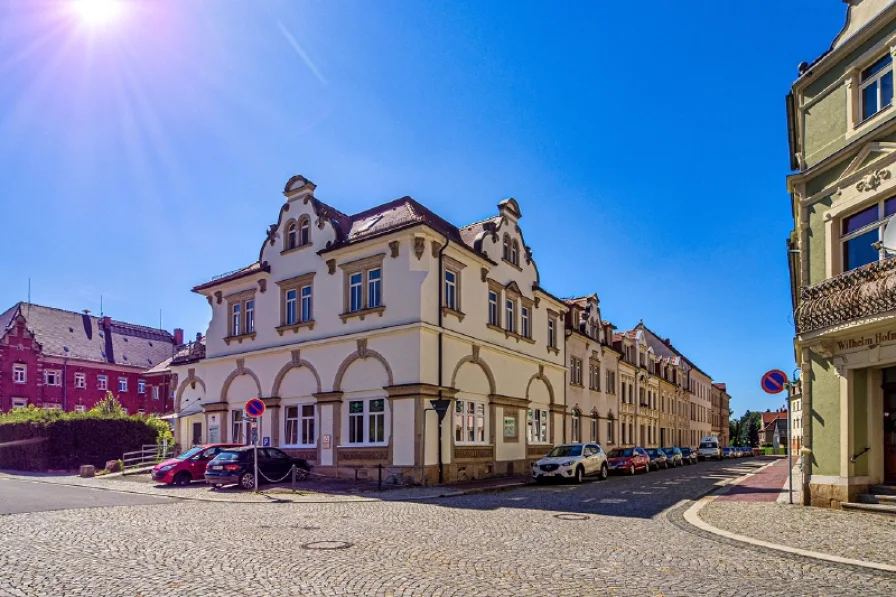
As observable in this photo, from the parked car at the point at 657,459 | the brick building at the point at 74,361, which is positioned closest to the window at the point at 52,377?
the brick building at the point at 74,361

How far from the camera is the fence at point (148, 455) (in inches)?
1275

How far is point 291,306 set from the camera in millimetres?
28547

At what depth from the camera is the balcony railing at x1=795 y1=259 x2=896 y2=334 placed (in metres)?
13.1

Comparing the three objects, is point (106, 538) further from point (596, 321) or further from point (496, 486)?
point (596, 321)

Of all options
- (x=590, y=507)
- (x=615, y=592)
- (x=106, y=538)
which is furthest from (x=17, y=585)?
(x=590, y=507)

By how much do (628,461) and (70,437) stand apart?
1024 inches

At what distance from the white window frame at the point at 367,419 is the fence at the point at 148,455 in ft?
41.7

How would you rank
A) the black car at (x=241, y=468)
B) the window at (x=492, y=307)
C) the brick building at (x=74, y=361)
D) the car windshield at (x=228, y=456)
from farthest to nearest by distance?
the brick building at (x=74, y=361), the window at (x=492, y=307), the car windshield at (x=228, y=456), the black car at (x=241, y=468)

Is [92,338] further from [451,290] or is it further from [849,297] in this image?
[849,297]

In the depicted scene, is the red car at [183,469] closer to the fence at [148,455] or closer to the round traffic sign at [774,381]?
the fence at [148,455]

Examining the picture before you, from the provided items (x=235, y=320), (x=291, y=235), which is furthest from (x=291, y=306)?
(x=235, y=320)

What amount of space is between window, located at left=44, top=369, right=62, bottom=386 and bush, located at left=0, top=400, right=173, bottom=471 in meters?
21.3

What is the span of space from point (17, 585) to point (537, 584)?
589 cm

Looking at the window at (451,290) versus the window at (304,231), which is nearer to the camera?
the window at (451,290)
